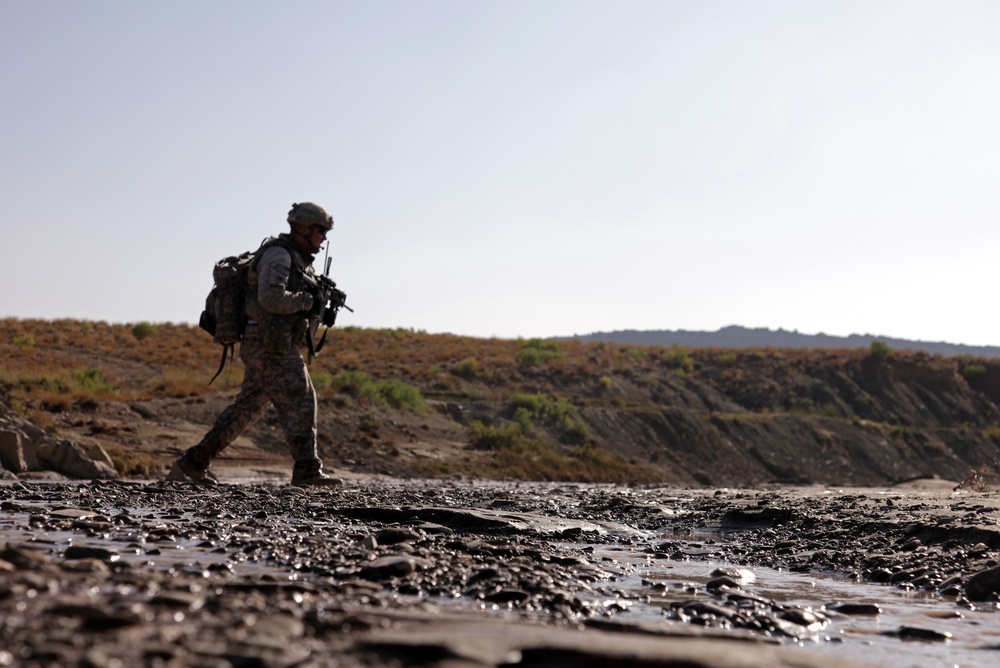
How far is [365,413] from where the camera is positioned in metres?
22.4

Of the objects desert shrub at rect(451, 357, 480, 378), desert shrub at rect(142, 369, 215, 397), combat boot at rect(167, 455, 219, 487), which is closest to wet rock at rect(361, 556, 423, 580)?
combat boot at rect(167, 455, 219, 487)

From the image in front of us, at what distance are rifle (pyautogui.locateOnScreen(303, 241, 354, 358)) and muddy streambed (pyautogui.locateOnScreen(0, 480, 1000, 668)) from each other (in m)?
1.55

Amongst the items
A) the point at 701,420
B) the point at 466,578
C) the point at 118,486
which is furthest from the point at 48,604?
the point at 701,420

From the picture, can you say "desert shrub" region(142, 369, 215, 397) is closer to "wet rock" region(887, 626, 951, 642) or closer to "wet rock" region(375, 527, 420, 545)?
"wet rock" region(375, 527, 420, 545)

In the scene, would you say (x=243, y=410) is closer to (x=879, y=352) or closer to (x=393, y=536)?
(x=393, y=536)

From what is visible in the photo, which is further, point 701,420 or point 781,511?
point 701,420

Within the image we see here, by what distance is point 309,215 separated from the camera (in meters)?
10.2

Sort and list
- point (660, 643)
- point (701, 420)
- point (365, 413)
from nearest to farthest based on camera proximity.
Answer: point (660, 643) → point (365, 413) → point (701, 420)

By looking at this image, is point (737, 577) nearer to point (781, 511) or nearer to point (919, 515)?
point (919, 515)

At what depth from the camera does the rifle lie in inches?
405

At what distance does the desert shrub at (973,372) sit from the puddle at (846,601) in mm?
50511

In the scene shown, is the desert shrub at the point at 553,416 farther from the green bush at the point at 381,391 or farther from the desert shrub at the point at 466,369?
the desert shrub at the point at 466,369

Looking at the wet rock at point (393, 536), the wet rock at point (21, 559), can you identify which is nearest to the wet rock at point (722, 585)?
the wet rock at point (393, 536)

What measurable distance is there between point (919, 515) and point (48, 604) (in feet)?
23.8
